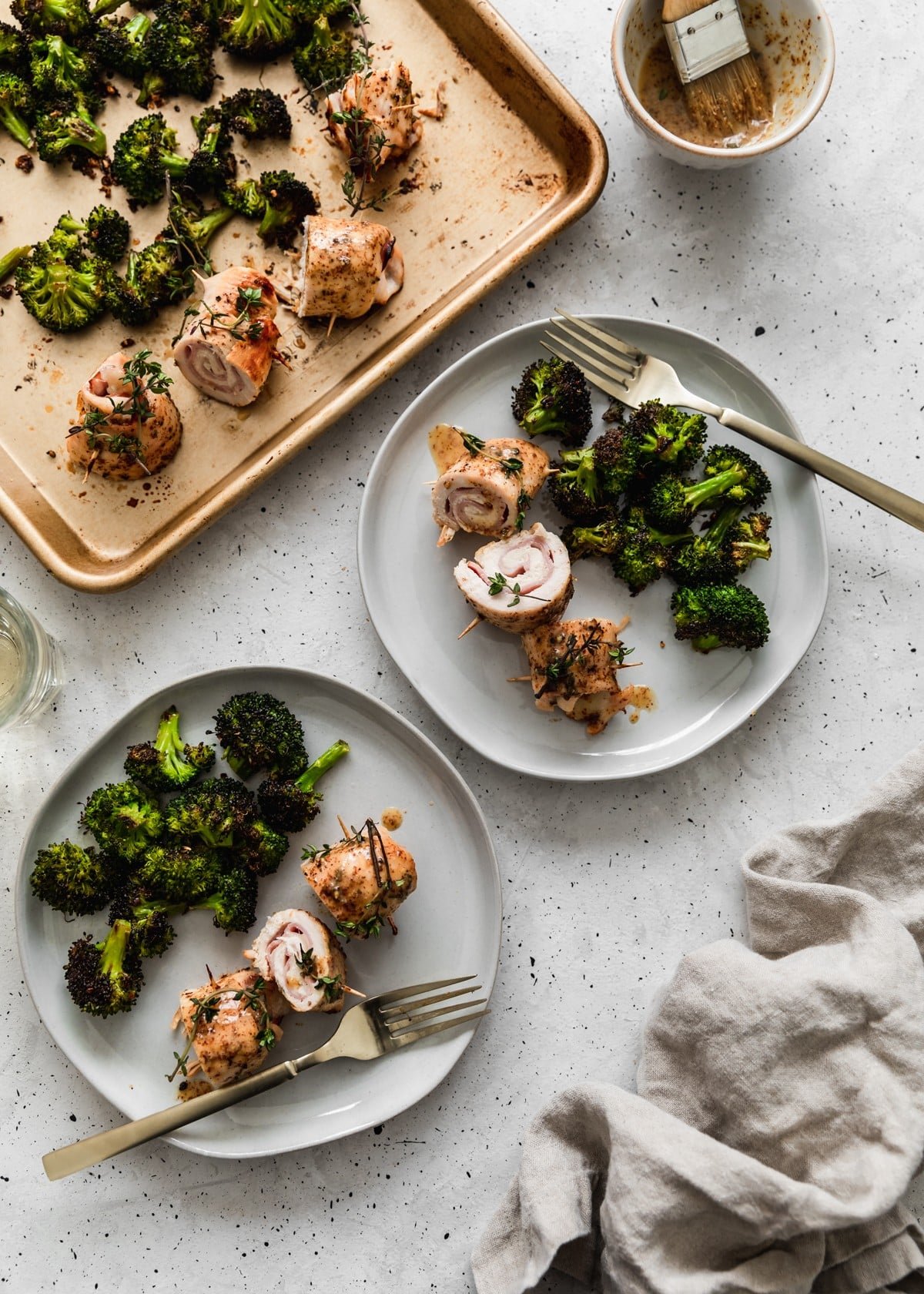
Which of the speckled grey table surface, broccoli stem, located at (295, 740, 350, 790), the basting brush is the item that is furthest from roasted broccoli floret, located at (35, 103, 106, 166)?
broccoli stem, located at (295, 740, 350, 790)

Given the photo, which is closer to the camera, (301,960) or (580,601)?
(301,960)

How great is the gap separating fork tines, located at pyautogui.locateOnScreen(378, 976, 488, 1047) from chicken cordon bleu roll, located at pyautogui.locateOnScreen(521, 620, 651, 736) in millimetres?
877

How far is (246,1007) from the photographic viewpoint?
2932mm

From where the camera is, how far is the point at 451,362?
3.30 meters

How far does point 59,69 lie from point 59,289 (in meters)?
0.70

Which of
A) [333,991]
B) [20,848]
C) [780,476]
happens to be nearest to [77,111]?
[20,848]

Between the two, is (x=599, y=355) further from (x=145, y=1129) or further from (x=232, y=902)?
(x=145, y=1129)

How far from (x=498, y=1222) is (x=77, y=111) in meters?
3.70

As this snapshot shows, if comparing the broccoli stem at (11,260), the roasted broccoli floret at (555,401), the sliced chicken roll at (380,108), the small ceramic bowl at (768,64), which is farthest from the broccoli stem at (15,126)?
the small ceramic bowl at (768,64)

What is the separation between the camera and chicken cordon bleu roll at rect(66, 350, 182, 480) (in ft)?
9.70

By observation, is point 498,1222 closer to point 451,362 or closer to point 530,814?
point 530,814

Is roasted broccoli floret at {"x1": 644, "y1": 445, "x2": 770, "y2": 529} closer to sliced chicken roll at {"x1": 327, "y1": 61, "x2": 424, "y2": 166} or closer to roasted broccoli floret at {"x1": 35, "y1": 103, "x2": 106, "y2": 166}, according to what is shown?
sliced chicken roll at {"x1": 327, "y1": 61, "x2": 424, "y2": 166}

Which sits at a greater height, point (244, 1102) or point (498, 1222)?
point (244, 1102)

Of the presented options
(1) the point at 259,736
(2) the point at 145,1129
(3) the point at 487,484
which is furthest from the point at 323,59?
(2) the point at 145,1129
